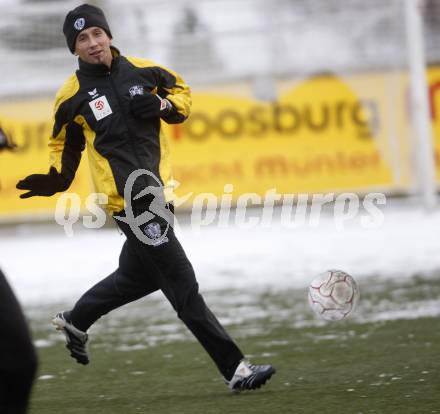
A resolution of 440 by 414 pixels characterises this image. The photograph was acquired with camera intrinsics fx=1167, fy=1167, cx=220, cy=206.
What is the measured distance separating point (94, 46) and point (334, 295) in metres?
1.99

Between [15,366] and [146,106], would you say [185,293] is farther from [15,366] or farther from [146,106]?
[15,366]

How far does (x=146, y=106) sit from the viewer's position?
607cm

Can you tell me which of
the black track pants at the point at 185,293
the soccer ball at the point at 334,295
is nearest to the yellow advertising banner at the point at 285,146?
the soccer ball at the point at 334,295

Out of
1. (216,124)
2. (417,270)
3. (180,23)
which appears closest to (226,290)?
(417,270)

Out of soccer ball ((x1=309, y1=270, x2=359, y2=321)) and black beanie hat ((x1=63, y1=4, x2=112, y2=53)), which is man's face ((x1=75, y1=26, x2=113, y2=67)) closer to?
black beanie hat ((x1=63, y1=4, x2=112, y2=53))

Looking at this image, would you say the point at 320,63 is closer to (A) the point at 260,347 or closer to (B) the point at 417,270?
(B) the point at 417,270

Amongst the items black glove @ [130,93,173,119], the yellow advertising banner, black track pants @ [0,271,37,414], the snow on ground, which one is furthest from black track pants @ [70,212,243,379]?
the yellow advertising banner

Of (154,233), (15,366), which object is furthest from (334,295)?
(15,366)

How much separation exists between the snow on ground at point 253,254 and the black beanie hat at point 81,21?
4548 mm

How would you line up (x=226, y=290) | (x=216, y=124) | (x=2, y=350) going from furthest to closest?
(x=216, y=124) → (x=226, y=290) → (x=2, y=350)

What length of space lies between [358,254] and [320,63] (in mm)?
4557

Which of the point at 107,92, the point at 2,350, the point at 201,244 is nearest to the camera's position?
the point at 2,350

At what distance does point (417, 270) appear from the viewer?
10883mm

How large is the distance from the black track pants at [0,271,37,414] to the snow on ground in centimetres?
595
